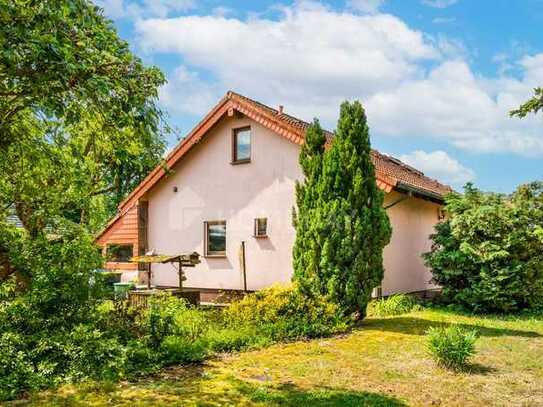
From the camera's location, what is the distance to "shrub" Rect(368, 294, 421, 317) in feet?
44.4

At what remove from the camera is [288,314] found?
10.7 m

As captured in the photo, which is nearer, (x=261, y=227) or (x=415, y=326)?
(x=415, y=326)

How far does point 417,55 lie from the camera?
9625mm

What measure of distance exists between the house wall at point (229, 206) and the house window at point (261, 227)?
15cm

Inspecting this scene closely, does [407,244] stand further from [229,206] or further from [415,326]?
[229,206]

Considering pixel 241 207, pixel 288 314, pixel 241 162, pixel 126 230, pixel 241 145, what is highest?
pixel 241 145

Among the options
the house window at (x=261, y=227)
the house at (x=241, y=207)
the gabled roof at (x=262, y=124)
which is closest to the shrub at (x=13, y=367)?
the gabled roof at (x=262, y=124)

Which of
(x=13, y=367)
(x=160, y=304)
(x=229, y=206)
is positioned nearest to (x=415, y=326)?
(x=160, y=304)

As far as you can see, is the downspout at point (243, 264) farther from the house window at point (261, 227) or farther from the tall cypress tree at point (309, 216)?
the tall cypress tree at point (309, 216)

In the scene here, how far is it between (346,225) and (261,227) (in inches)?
214

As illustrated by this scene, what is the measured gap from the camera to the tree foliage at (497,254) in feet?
44.1

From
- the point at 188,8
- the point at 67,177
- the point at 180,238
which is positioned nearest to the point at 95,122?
the point at 67,177

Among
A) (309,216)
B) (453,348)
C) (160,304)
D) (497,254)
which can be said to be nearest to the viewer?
(453,348)

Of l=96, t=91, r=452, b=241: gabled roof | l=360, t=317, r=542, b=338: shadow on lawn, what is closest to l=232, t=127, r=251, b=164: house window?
l=96, t=91, r=452, b=241: gabled roof
